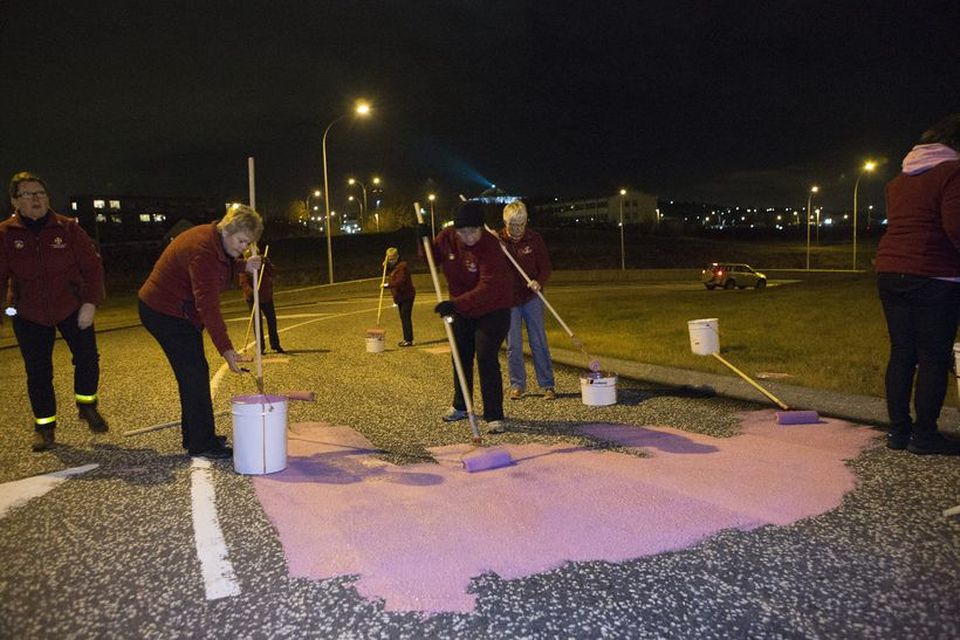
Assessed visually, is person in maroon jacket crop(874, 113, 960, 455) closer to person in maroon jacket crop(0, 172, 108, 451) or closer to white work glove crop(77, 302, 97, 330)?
person in maroon jacket crop(0, 172, 108, 451)

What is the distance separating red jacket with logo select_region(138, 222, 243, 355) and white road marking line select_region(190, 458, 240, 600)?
85 centimetres

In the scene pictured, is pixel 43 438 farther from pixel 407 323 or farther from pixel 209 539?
pixel 407 323

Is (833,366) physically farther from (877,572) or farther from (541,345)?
(877,572)

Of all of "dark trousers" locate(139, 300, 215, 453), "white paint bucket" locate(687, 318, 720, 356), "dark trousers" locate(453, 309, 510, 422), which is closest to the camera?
"dark trousers" locate(139, 300, 215, 453)

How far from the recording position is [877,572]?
2877 millimetres

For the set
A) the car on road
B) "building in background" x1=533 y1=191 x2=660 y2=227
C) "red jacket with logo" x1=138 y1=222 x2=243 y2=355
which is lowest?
the car on road

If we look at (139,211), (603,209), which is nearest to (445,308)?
(139,211)

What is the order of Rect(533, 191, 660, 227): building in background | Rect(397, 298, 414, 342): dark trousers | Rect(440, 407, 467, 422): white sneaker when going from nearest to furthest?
Rect(440, 407, 467, 422): white sneaker
Rect(397, 298, 414, 342): dark trousers
Rect(533, 191, 660, 227): building in background

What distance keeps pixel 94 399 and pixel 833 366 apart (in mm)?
7008

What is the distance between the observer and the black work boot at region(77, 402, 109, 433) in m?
5.66

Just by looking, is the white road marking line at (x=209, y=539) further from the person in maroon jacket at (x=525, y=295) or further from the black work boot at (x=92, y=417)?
the person in maroon jacket at (x=525, y=295)

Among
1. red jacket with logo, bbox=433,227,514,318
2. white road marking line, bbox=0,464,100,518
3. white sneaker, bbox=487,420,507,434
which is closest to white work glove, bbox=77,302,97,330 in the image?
white road marking line, bbox=0,464,100,518

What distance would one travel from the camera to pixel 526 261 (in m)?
6.84

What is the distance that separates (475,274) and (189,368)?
2.24 metres
